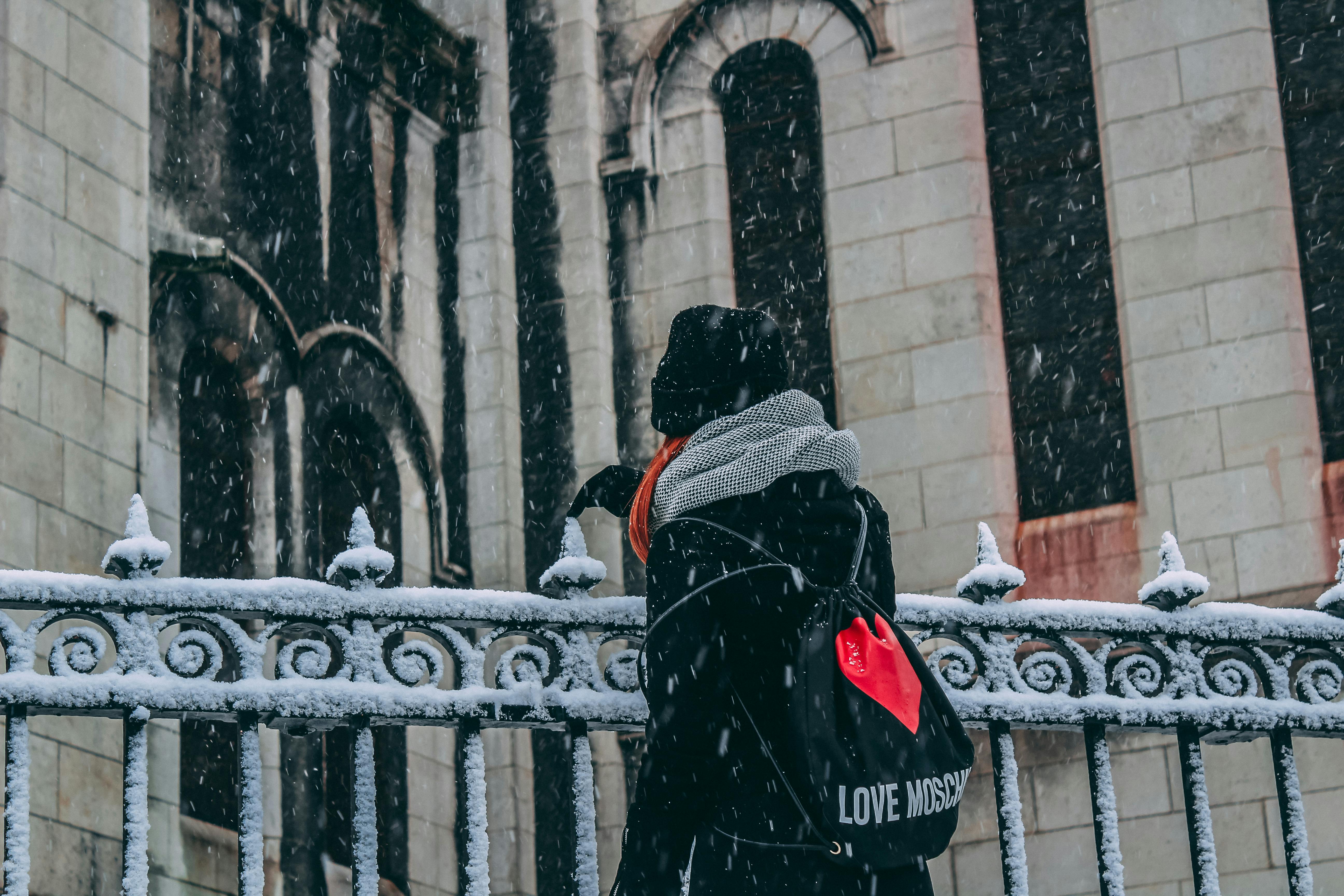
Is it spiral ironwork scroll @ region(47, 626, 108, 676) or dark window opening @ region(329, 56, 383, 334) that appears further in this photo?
dark window opening @ region(329, 56, 383, 334)

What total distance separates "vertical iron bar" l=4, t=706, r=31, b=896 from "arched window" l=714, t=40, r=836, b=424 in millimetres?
8059

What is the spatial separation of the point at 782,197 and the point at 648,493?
28.0 ft

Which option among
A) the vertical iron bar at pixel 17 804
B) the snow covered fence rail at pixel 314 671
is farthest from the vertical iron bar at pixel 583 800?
the vertical iron bar at pixel 17 804

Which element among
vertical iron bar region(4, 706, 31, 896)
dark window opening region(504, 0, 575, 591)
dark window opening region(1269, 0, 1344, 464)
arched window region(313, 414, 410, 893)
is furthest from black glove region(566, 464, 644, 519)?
dark window opening region(504, 0, 575, 591)

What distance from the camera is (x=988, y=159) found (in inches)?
483

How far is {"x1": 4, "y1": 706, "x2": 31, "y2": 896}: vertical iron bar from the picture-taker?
439cm

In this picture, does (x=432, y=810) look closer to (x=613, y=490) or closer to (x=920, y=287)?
(x=920, y=287)

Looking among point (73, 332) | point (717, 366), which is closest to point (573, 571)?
point (717, 366)

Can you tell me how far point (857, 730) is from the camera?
4020 mm

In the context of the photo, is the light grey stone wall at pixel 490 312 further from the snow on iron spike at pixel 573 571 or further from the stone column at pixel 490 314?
the snow on iron spike at pixel 573 571

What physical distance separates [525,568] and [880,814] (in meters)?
8.91

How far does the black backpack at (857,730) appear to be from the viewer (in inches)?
156

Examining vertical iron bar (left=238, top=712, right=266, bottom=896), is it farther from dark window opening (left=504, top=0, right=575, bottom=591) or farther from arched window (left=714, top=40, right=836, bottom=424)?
arched window (left=714, top=40, right=836, bottom=424)

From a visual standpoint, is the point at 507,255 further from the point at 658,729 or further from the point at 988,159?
the point at 658,729
